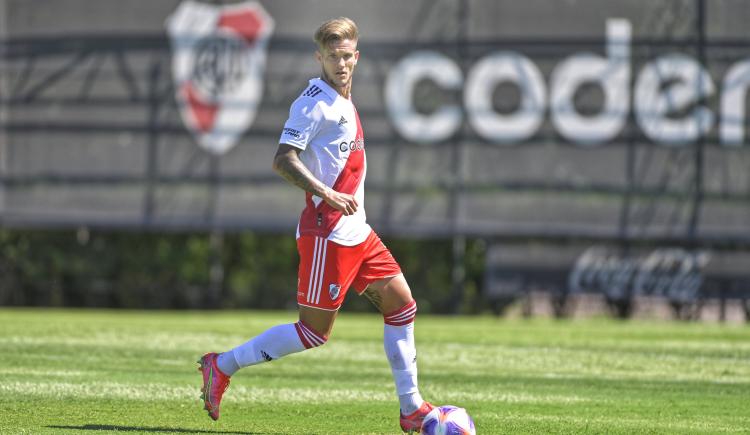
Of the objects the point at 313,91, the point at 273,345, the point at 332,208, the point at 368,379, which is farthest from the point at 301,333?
the point at 368,379

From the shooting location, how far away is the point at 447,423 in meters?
7.07

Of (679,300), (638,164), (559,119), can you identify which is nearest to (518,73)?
(559,119)

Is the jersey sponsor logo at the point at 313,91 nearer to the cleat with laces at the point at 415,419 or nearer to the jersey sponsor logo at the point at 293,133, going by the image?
the jersey sponsor logo at the point at 293,133

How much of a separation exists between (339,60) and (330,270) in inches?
42.5

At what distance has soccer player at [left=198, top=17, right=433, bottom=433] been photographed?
7238 mm

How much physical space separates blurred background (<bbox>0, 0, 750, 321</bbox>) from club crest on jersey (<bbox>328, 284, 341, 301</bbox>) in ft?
31.5

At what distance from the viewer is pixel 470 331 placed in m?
14.9

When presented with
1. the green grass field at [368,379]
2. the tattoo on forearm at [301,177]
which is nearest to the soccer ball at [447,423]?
the green grass field at [368,379]

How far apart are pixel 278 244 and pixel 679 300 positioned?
506cm

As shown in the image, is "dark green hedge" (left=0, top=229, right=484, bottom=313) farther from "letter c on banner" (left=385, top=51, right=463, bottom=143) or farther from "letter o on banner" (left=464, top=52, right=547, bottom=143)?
"letter o on banner" (left=464, top=52, right=547, bottom=143)

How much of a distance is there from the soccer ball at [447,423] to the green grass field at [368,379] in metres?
0.46

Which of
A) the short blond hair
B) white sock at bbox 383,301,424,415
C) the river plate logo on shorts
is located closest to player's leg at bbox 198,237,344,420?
white sock at bbox 383,301,424,415

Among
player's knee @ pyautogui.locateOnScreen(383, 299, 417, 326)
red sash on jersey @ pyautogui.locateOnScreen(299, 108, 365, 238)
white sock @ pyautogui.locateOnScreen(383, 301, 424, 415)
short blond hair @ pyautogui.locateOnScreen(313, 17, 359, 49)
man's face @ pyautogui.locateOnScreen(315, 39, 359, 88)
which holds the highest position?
short blond hair @ pyautogui.locateOnScreen(313, 17, 359, 49)

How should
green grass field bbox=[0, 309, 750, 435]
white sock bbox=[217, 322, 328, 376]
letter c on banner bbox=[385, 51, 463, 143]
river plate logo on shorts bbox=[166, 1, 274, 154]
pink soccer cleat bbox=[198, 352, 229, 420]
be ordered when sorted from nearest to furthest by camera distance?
white sock bbox=[217, 322, 328, 376]
pink soccer cleat bbox=[198, 352, 229, 420]
green grass field bbox=[0, 309, 750, 435]
letter c on banner bbox=[385, 51, 463, 143]
river plate logo on shorts bbox=[166, 1, 274, 154]
